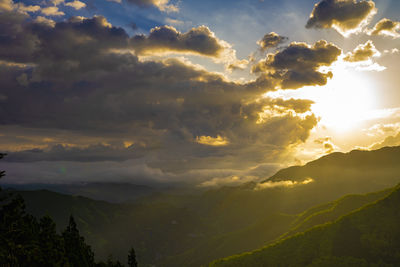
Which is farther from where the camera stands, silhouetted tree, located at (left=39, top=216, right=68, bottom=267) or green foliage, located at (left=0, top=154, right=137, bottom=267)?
silhouetted tree, located at (left=39, top=216, right=68, bottom=267)

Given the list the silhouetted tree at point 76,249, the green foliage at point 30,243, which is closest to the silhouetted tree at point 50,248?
the green foliage at point 30,243

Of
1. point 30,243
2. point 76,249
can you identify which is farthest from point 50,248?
point 76,249

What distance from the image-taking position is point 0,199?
4503cm

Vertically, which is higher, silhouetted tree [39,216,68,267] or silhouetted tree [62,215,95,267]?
silhouetted tree [39,216,68,267]

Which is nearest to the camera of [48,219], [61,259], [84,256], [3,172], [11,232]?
[3,172]

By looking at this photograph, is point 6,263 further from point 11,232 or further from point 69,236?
point 69,236

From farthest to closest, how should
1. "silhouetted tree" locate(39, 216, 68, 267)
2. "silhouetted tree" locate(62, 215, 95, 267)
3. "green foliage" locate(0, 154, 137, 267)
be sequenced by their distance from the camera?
"silhouetted tree" locate(62, 215, 95, 267) → "silhouetted tree" locate(39, 216, 68, 267) → "green foliage" locate(0, 154, 137, 267)

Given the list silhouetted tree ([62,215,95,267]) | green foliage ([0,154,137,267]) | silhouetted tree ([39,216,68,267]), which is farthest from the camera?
silhouetted tree ([62,215,95,267])

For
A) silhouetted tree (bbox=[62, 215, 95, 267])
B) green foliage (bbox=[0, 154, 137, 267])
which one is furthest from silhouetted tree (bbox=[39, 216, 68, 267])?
silhouetted tree (bbox=[62, 215, 95, 267])

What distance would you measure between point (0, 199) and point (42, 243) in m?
59.6

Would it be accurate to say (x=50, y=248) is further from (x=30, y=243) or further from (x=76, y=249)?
(x=76, y=249)

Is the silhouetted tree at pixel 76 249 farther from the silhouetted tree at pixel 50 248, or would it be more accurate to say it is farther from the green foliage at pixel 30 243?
the silhouetted tree at pixel 50 248

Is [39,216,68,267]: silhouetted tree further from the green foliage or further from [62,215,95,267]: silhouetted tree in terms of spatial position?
[62,215,95,267]: silhouetted tree

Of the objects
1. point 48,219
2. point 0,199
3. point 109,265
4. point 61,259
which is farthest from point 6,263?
point 109,265
